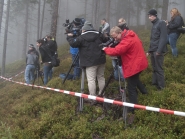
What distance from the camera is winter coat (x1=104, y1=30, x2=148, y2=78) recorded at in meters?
4.99

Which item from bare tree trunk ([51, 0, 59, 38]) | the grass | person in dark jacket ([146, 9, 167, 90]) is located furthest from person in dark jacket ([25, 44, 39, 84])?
person in dark jacket ([146, 9, 167, 90])

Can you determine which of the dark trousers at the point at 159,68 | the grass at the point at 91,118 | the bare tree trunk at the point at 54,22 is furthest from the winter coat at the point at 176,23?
the bare tree trunk at the point at 54,22

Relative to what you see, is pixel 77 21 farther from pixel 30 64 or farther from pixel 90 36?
pixel 30 64

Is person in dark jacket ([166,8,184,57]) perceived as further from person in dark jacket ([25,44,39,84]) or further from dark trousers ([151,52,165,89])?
person in dark jacket ([25,44,39,84])

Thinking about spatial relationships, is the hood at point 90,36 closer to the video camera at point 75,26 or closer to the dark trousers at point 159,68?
the video camera at point 75,26

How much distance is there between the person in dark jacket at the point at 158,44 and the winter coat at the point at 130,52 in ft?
3.80

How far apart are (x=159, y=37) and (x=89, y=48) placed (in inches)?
87.8

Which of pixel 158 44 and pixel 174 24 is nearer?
pixel 158 44

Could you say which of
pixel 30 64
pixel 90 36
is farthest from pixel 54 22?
pixel 90 36

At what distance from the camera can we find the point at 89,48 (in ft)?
19.5

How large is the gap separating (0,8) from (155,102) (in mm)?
19835

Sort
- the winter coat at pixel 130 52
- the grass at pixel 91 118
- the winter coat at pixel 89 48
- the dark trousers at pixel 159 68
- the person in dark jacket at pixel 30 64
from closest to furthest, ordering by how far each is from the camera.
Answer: the grass at pixel 91 118
the winter coat at pixel 130 52
the winter coat at pixel 89 48
the dark trousers at pixel 159 68
the person in dark jacket at pixel 30 64

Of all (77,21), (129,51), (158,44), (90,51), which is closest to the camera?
(129,51)

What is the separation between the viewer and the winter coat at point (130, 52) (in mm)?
4992
